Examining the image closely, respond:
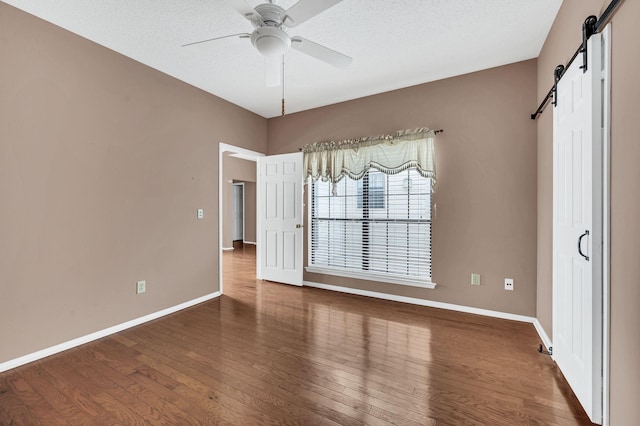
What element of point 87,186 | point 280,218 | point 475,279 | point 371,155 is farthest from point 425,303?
point 87,186

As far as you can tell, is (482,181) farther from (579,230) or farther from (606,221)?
(606,221)

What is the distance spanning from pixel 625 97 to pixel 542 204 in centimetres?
164

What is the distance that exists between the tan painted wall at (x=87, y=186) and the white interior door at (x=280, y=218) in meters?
1.17

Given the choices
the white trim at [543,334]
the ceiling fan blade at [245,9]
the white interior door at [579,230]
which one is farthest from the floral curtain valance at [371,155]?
the ceiling fan blade at [245,9]

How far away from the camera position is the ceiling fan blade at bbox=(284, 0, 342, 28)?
5.24 ft

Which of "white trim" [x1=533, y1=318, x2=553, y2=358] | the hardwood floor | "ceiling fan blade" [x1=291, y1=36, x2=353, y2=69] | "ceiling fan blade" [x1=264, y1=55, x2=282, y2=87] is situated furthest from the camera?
"white trim" [x1=533, y1=318, x2=553, y2=358]

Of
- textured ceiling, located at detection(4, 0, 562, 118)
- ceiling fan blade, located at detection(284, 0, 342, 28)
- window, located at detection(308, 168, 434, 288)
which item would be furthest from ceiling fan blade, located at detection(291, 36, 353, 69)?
window, located at detection(308, 168, 434, 288)

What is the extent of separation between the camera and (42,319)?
2.32 metres

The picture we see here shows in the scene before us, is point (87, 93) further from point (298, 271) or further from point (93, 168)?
point (298, 271)

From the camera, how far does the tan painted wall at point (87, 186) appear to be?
7.15 ft

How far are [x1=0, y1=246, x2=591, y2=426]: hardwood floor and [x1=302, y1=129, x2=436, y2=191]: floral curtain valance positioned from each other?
6.07 ft

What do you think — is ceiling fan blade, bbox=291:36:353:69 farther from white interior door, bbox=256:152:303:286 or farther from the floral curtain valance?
white interior door, bbox=256:152:303:286

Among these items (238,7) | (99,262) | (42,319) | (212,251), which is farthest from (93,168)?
(238,7)

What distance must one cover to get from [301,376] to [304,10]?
2.45m
